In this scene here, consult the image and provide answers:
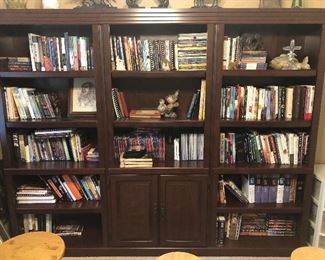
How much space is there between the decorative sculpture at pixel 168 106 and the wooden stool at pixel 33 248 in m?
1.11

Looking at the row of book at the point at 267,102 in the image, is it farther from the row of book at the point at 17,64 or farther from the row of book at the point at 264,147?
the row of book at the point at 17,64

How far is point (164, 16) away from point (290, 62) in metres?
0.93

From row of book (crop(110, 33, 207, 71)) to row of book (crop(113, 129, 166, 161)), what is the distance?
0.51m

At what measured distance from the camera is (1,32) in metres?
2.06

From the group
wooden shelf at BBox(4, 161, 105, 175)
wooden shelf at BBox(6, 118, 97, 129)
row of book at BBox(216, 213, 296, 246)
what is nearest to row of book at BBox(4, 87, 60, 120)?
wooden shelf at BBox(6, 118, 97, 129)

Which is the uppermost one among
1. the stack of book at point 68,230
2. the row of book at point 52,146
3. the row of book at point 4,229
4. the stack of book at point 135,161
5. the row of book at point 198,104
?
the row of book at point 198,104

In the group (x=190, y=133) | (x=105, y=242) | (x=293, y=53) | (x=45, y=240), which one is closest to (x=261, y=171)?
(x=190, y=133)

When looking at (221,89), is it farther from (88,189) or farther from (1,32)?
(1,32)

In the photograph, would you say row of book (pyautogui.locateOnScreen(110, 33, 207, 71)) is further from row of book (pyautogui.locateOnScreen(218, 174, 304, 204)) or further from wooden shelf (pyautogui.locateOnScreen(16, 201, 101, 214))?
wooden shelf (pyautogui.locateOnScreen(16, 201, 101, 214))

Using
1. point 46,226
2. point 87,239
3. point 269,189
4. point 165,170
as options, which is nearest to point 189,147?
point 165,170

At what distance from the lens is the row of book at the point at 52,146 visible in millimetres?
2107

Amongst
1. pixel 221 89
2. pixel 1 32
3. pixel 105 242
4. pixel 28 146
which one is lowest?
pixel 105 242

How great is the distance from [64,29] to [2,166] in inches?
46.2

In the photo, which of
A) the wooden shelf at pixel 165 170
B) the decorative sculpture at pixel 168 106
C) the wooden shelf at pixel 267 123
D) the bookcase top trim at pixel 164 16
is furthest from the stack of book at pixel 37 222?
the wooden shelf at pixel 267 123
